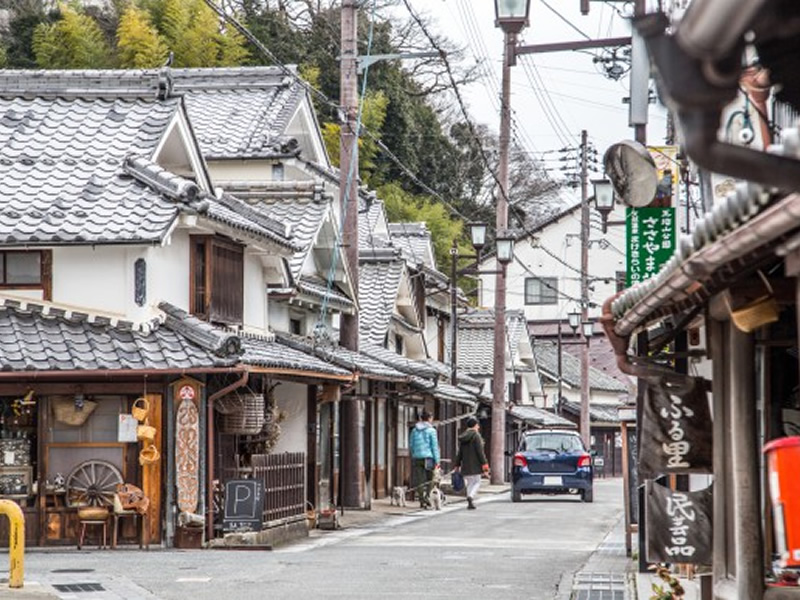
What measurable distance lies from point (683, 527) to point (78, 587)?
7.27 metres

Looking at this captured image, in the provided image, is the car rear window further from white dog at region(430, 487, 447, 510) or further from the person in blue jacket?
white dog at region(430, 487, 447, 510)

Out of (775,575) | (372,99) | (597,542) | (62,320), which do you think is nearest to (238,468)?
(62,320)

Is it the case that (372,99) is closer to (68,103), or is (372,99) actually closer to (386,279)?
(386,279)

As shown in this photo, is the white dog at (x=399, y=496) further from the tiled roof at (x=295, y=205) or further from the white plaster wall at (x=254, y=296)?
the white plaster wall at (x=254, y=296)

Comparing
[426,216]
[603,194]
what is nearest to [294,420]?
[603,194]

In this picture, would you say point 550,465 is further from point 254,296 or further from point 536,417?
point 536,417

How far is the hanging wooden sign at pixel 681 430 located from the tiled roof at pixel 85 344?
10.2 m

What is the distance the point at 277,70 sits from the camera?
37625 mm

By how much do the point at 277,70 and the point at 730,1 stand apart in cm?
3472

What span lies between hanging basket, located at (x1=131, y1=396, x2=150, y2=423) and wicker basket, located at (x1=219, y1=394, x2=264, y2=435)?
6.34 ft

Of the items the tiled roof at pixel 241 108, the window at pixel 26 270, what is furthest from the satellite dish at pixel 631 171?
the tiled roof at pixel 241 108

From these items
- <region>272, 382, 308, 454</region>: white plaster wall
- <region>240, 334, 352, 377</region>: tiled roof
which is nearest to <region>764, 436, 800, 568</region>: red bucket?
<region>240, 334, 352, 377</region>: tiled roof

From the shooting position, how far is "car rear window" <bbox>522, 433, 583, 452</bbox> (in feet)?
117

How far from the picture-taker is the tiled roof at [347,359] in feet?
86.7
